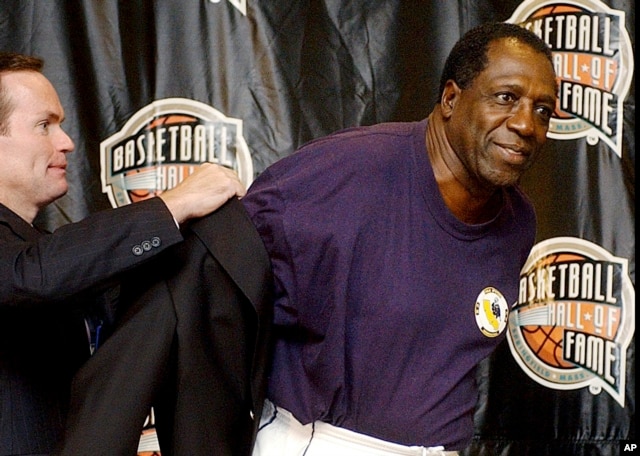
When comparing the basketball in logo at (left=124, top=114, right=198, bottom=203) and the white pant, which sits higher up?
the basketball in logo at (left=124, top=114, right=198, bottom=203)

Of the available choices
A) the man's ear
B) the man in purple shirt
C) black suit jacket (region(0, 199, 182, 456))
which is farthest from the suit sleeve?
the man's ear

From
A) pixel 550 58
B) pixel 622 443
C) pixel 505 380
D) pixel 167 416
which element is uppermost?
pixel 550 58

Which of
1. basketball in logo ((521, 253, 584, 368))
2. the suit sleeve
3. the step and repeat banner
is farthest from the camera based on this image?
basketball in logo ((521, 253, 584, 368))

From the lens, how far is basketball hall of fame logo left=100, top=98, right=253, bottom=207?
88.3 inches

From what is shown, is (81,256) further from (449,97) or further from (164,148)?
(164,148)

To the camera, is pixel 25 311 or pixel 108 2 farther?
pixel 108 2

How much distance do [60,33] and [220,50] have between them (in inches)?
14.3

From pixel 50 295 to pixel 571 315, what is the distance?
1.38 meters

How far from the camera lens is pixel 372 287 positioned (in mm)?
1438

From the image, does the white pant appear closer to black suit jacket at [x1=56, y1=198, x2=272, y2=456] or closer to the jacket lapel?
black suit jacket at [x1=56, y1=198, x2=272, y2=456]

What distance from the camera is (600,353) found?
93.0 inches

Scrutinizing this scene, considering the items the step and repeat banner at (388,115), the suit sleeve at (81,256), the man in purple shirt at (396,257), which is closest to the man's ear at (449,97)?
the man in purple shirt at (396,257)

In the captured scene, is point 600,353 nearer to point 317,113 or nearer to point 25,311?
point 317,113

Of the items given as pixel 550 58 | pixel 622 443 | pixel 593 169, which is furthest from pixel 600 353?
pixel 550 58
